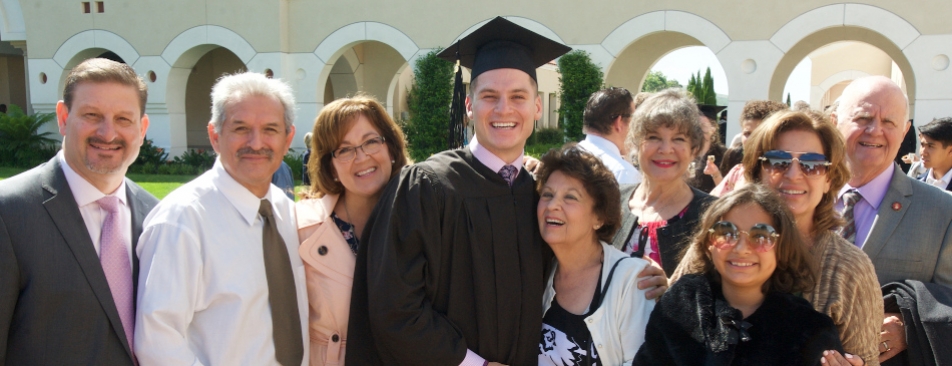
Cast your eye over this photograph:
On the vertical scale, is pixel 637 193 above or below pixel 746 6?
below

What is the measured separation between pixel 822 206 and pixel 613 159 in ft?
7.43

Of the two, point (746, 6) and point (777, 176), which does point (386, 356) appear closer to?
point (777, 176)

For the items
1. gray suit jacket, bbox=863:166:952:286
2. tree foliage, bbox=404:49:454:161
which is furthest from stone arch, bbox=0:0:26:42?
gray suit jacket, bbox=863:166:952:286

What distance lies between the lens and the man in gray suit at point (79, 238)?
2.14m

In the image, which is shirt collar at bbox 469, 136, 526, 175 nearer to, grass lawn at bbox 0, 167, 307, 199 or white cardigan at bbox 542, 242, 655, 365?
white cardigan at bbox 542, 242, 655, 365

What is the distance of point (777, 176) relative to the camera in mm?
2604

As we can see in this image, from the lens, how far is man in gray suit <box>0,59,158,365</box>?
214cm

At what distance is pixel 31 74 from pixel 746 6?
57.5 ft

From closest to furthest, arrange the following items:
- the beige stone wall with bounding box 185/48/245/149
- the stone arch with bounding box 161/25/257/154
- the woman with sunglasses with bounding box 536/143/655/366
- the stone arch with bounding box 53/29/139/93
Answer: the woman with sunglasses with bounding box 536/143/655/366
the stone arch with bounding box 161/25/257/154
the stone arch with bounding box 53/29/139/93
the beige stone wall with bounding box 185/48/245/149

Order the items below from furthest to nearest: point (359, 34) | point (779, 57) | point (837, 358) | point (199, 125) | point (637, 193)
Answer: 1. point (199, 125)
2. point (359, 34)
3. point (779, 57)
4. point (637, 193)
5. point (837, 358)

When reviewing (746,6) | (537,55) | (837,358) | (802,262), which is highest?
(746,6)

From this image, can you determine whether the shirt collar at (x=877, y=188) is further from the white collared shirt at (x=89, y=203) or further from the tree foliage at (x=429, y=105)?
the tree foliage at (x=429, y=105)

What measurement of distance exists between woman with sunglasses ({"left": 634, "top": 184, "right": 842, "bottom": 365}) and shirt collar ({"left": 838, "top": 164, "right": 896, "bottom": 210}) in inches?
34.7

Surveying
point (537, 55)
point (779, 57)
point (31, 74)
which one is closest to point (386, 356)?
point (537, 55)
